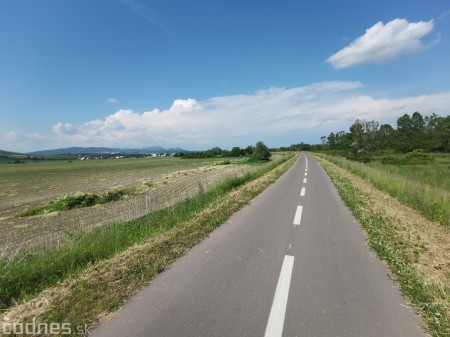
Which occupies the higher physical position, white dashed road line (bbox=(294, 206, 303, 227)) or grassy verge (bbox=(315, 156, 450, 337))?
grassy verge (bbox=(315, 156, 450, 337))

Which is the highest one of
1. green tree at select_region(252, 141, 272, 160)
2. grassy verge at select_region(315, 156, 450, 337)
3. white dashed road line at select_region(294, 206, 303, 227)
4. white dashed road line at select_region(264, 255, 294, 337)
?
green tree at select_region(252, 141, 272, 160)

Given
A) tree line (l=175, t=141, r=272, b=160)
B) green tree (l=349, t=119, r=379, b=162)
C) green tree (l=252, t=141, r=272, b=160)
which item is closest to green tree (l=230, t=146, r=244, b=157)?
tree line (l=175, t=141, r=272, b=160)

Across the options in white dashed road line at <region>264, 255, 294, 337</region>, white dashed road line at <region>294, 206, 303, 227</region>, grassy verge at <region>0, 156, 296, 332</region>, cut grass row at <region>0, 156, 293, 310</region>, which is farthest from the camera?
white dashed road line at <region>294, 206, 303, 227</region>

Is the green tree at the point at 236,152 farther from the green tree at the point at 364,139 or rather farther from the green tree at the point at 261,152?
the green tree at the point at 364,139

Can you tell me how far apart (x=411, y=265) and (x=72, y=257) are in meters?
6.27

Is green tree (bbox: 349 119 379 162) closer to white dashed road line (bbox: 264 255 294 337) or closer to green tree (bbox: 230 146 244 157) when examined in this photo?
white dashed road line (bbox: 264 255 294 337)

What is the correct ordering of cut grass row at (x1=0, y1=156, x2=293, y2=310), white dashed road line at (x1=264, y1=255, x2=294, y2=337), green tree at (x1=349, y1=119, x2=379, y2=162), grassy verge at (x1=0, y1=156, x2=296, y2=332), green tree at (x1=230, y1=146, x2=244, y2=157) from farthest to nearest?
green tree at (x1=230, y1=146, x2=244, y2=157) → green tree at (x1=349, y1=119, x2=379, y2=162) → cut grass row at (x1=0, y1=156, x2=293, y2=310) → grassy verge at (x1=0, y1=156, x2=296, y2=332) → white dashed road line at (x1=264, y1=255, x2=294, y2=337)

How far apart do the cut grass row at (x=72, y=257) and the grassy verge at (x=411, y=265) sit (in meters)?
4.22

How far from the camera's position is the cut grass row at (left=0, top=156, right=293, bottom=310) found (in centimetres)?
419

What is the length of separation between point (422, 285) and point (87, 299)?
190 inches

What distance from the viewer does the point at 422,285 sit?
12.9ft

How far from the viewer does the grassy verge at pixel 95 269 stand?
351 centimetres

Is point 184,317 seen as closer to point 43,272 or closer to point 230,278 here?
point 230,278

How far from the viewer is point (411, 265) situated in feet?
15.2
